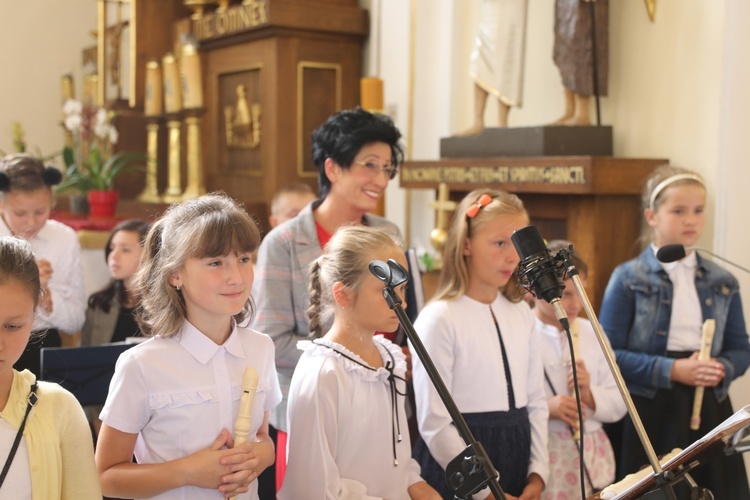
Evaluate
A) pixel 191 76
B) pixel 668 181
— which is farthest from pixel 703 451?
pixel 191 76

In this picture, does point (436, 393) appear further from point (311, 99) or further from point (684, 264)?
point (311, 99)

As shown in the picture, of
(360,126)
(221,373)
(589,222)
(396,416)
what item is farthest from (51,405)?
(589,222)

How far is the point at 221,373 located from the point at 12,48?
8.47 metres

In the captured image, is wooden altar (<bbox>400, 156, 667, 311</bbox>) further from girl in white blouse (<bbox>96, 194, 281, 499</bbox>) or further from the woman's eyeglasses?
girl in white blouse (<bbox>96, 194, 281, 499</bbox>)

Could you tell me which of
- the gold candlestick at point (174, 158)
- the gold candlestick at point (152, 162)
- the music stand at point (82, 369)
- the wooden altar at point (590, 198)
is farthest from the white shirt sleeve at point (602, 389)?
the gold candlestick at point (152, 162)

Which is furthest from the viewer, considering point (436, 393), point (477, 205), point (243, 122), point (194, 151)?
point (243, 122)

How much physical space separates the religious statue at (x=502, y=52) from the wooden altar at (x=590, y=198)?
483mm

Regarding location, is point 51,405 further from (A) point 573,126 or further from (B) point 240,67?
(B) point 240,67

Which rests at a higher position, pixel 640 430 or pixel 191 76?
pixel 191 76

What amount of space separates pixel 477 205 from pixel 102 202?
13.7ft

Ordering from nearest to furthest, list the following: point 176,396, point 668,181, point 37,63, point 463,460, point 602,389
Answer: point 463,460 < point 176,396 < point 602,389 < point 668,181 < point 37,63

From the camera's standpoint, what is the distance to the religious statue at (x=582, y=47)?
466cm

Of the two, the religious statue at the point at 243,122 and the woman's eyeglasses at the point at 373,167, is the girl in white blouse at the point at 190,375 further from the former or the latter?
the religious statue at the point at 243,122

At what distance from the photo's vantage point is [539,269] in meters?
1.88
